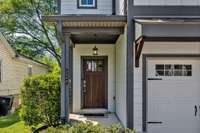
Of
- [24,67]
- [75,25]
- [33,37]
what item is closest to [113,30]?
[75,25]

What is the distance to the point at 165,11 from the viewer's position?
973cm

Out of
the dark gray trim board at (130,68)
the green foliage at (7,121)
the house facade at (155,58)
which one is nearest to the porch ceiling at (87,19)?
the house facade at (155,58)

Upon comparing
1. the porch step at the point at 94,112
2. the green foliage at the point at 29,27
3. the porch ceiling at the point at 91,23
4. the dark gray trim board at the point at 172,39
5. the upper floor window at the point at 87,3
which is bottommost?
the porch step at the point at 94,112

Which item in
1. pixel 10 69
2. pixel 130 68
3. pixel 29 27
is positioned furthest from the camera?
pixel 29 27

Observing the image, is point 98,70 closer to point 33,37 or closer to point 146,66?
point 146,66

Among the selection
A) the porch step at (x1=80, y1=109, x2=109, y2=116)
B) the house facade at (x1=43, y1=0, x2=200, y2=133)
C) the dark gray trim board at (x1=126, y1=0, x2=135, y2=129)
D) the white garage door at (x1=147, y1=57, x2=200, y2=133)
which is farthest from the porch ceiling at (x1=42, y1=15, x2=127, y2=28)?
the porch step at (x1=80, y1=109, x2=109, y2=116)

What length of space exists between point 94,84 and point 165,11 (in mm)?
6206

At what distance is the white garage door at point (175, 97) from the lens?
1010 centimetres

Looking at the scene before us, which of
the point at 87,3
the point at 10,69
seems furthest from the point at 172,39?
the point at 10,69

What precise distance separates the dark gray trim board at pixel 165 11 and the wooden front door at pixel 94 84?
561 centimetres

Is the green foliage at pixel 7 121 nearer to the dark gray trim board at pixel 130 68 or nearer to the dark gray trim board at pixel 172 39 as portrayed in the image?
the dark gray trim board at pixel 130 68

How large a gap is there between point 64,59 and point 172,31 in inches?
143

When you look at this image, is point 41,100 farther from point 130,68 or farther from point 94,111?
point 130,68

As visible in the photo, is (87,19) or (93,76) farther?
(93,76)
